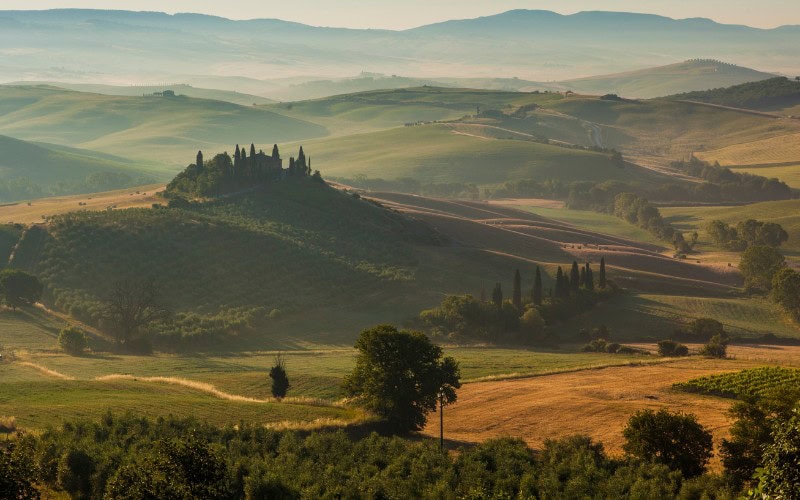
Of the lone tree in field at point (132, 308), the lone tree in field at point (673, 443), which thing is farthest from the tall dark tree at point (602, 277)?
the lone tree in field at point (673, 443)

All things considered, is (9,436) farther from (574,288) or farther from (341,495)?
(574,288)

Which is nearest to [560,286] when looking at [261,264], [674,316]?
[674,316]

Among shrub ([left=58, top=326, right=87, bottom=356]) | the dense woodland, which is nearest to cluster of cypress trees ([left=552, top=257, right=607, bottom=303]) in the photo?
the dense woodland

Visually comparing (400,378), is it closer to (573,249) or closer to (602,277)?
(602,277)

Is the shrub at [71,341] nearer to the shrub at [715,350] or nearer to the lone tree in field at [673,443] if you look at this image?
the shrub at [715,350]

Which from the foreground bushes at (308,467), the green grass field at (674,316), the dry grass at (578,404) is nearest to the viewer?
the foreground bushes at (308,467)

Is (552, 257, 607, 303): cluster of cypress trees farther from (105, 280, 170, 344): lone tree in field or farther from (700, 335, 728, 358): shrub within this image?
(105, 280, 170, 344): lone tree in field

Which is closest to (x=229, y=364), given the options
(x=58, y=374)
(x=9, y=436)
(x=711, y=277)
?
(x=58, y=374)
